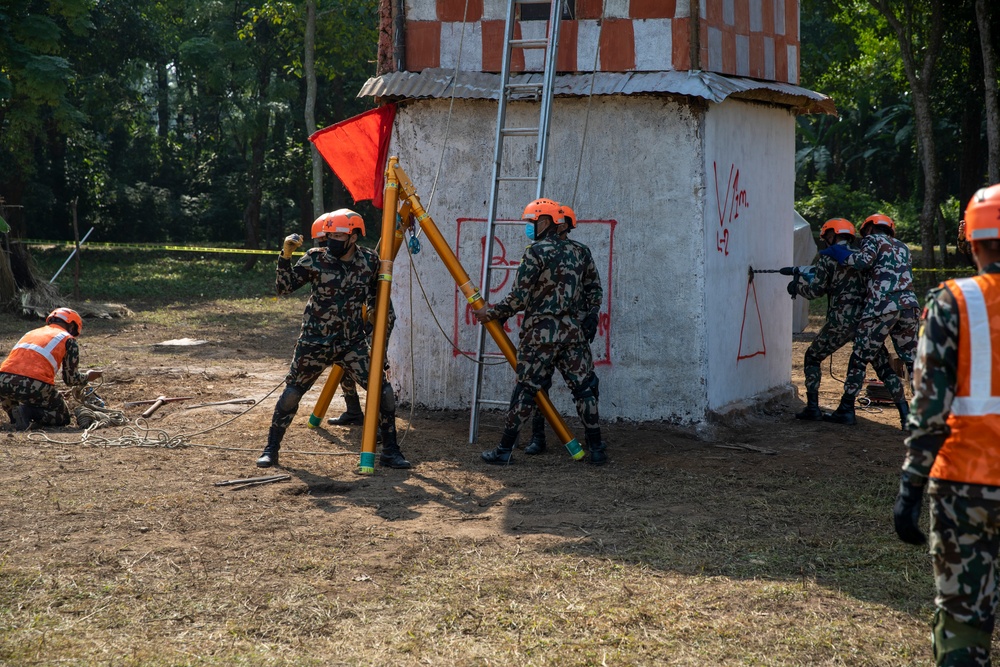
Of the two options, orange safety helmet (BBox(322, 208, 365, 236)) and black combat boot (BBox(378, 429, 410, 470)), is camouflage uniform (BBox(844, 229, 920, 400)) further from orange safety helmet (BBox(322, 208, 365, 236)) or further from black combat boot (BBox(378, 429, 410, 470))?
orange safety helmet (BBox(322, 208, 365, 236))

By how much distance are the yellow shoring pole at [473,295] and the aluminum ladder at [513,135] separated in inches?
13.6

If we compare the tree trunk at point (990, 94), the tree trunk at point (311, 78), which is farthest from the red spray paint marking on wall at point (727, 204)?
the tree trunk at point (311, 78)

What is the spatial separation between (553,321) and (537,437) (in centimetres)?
119

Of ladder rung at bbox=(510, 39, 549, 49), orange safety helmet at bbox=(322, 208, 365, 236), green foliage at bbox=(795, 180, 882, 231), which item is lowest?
orange safety helmet at bbox=(322, 208, 365, 236)

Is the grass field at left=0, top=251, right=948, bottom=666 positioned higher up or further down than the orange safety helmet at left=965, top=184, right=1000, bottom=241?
further down

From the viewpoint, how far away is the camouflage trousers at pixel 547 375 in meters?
8.34

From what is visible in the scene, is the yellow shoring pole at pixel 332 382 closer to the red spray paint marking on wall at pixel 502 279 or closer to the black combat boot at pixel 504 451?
the red spray paint marking on wall at pixel 502 279

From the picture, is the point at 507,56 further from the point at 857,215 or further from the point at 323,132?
the point at 857,215

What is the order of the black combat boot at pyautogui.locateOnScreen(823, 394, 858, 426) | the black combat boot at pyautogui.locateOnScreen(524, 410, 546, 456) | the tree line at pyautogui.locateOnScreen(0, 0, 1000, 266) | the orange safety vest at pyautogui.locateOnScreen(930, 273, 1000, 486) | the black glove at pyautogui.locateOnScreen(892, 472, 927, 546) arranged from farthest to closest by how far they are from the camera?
the tree line at pyautogui.locateOnScreen(0, 0, 1000, 266) → the black combat boot at pyautogui.locateOnScreen(823, 394, 858, 426) → the black combat boot at pyautogui.locateOnScreen(524, 410, 546, 456) → the black glove at pyautogui.locateOnScreen(892, 472, 927, 546) → the orange safety vest at pyautogui.locateOnScreen(930, 273, 1000, 486)

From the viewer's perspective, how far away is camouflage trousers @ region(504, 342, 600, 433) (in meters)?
8.34

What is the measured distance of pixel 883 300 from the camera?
9836mm

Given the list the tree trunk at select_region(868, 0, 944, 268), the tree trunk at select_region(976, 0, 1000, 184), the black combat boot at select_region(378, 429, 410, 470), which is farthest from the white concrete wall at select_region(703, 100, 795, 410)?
the tree trunk at select_region(868, 0, 944, 268)

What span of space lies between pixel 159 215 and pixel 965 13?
26.1 meters

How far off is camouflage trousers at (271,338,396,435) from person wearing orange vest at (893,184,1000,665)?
5088mm
